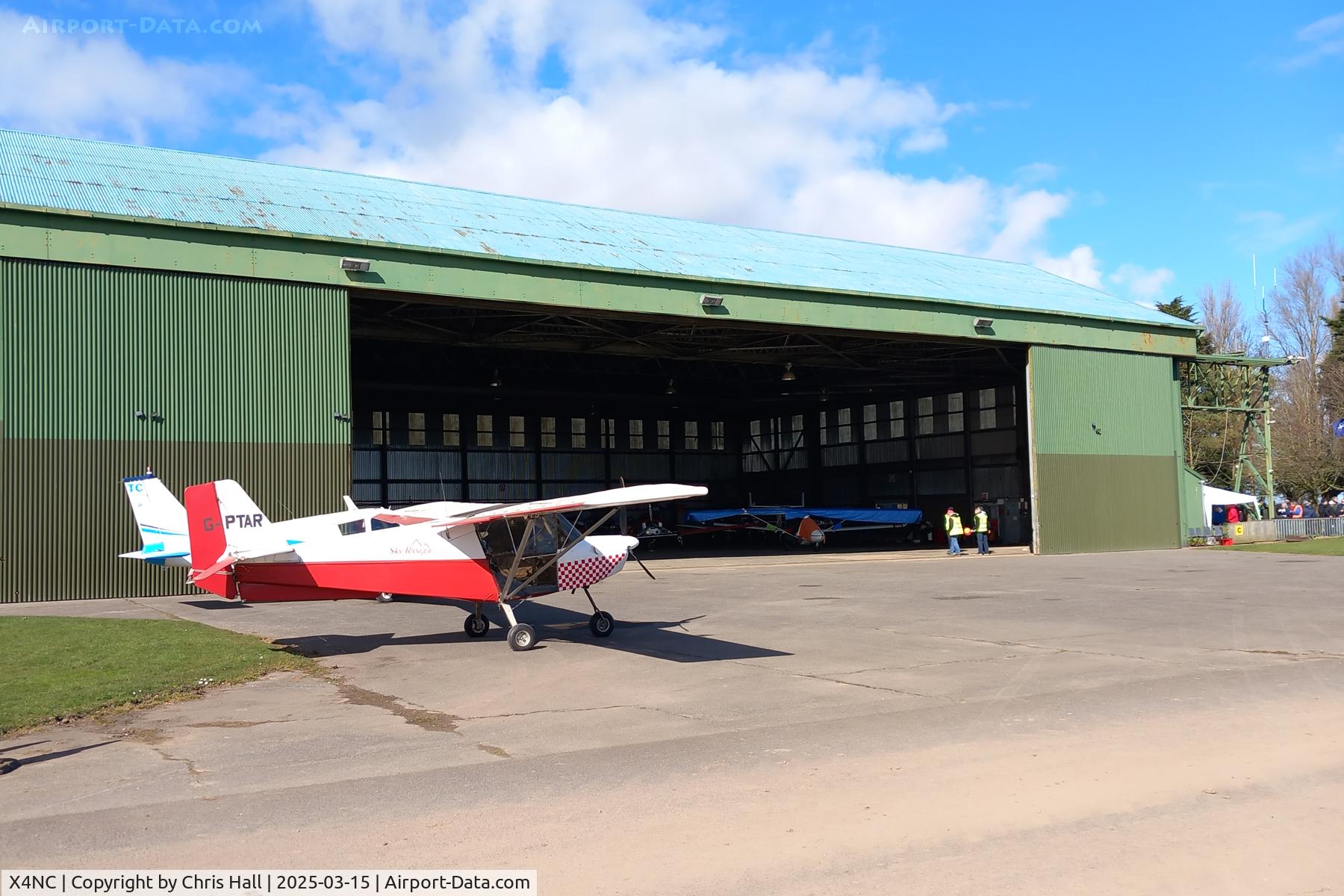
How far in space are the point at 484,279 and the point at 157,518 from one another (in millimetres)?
9794

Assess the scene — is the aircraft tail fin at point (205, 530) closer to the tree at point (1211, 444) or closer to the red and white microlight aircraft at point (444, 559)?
the red and white microlight aircraft at point (444, 559)

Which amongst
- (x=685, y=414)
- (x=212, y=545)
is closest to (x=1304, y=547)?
(x=685, y=414)

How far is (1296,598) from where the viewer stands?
19375 millimetres

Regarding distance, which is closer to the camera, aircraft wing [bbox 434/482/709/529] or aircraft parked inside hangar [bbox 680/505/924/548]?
aircraft wing [bbox 434/482/709/529]

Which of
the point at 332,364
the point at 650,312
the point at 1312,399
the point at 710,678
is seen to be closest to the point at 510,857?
the point at 710,678

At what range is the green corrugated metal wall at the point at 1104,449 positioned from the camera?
36562 mm

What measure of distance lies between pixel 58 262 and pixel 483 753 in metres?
18.9

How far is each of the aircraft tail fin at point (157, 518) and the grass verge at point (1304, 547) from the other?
31650mm

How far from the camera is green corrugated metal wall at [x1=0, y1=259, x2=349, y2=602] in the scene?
21484mm

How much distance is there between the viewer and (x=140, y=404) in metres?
22.7

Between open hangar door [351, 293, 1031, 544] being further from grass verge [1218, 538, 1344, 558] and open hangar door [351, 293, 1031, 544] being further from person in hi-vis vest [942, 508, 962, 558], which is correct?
grass verge [1218, 538, 1344, 558]

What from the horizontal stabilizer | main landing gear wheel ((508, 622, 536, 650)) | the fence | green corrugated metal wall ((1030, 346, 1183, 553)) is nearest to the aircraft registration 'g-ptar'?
the horizontal stabilizer

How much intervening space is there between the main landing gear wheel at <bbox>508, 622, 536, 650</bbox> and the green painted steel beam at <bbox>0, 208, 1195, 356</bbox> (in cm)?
1341

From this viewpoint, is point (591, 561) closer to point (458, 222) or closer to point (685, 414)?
point (458, 222)
